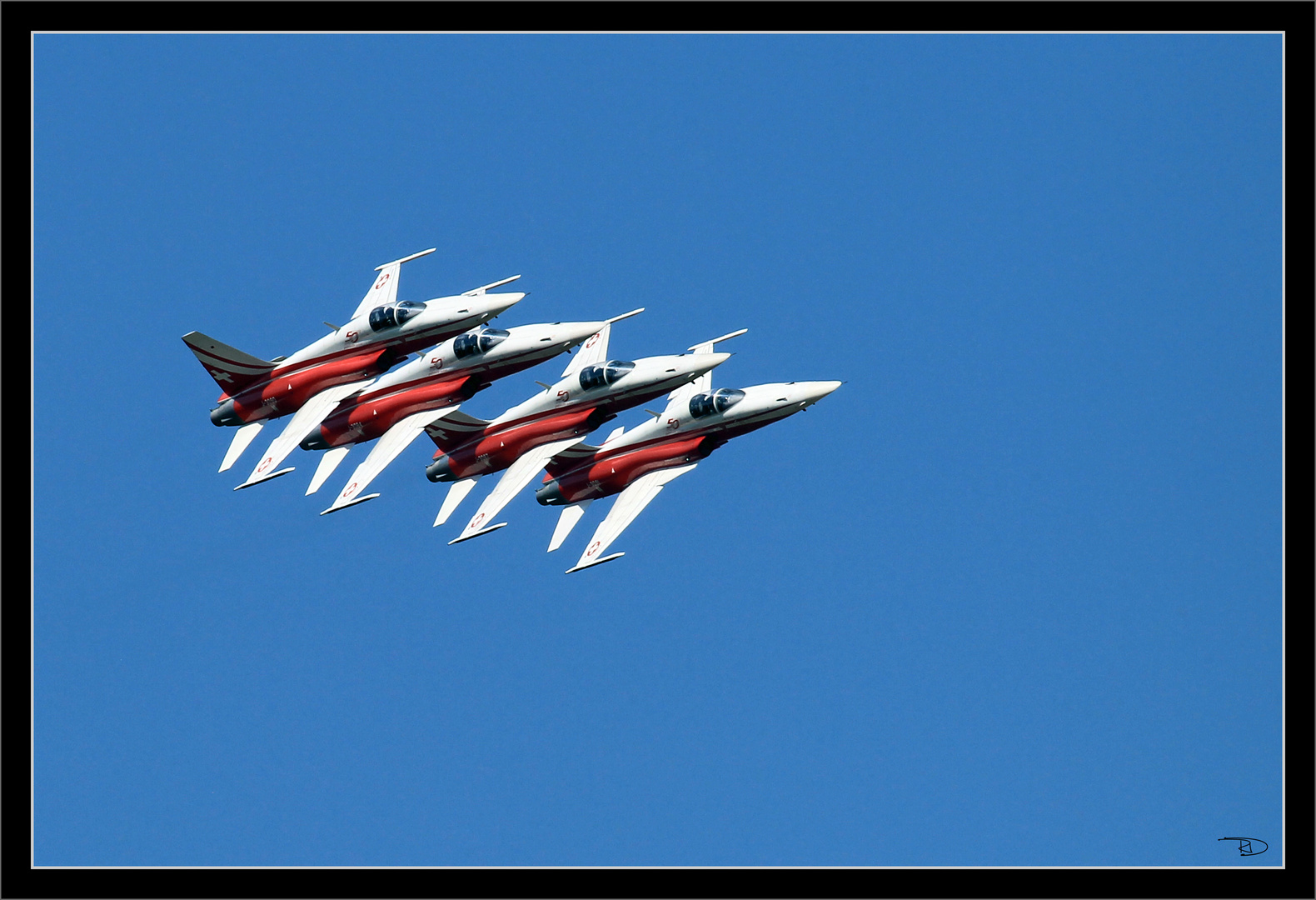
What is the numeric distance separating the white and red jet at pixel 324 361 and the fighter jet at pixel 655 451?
6.45 m

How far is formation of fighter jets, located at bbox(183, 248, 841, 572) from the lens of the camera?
87062 mm

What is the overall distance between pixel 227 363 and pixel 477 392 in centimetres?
893

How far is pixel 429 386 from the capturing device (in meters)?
Answer: 87.8

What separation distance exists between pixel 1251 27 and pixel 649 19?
21.1 meters

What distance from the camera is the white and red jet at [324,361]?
287 feet

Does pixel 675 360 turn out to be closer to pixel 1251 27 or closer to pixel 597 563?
pixel 597 563

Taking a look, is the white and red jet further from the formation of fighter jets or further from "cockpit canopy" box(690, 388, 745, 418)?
"cockpit canopy" box(690, 388, 745, 418)

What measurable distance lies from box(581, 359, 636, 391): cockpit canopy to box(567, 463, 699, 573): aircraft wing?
380 cm

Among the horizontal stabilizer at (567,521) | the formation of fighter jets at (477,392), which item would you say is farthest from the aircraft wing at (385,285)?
the horizontal stabilizer at (567,521)

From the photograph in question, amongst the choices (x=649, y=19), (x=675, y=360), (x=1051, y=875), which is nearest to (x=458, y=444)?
(x=675, y=360)

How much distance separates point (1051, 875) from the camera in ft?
251

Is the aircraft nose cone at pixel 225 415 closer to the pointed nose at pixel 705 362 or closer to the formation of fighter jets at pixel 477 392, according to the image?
the formation of fighter jets at pixel 477 392

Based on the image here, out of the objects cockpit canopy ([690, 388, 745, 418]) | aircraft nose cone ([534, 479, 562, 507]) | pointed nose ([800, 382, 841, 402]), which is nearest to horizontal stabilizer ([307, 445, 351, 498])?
aircraft nose cone ([534, 479, 562, 507])

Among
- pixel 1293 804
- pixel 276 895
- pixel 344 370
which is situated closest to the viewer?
pixel 276 895
